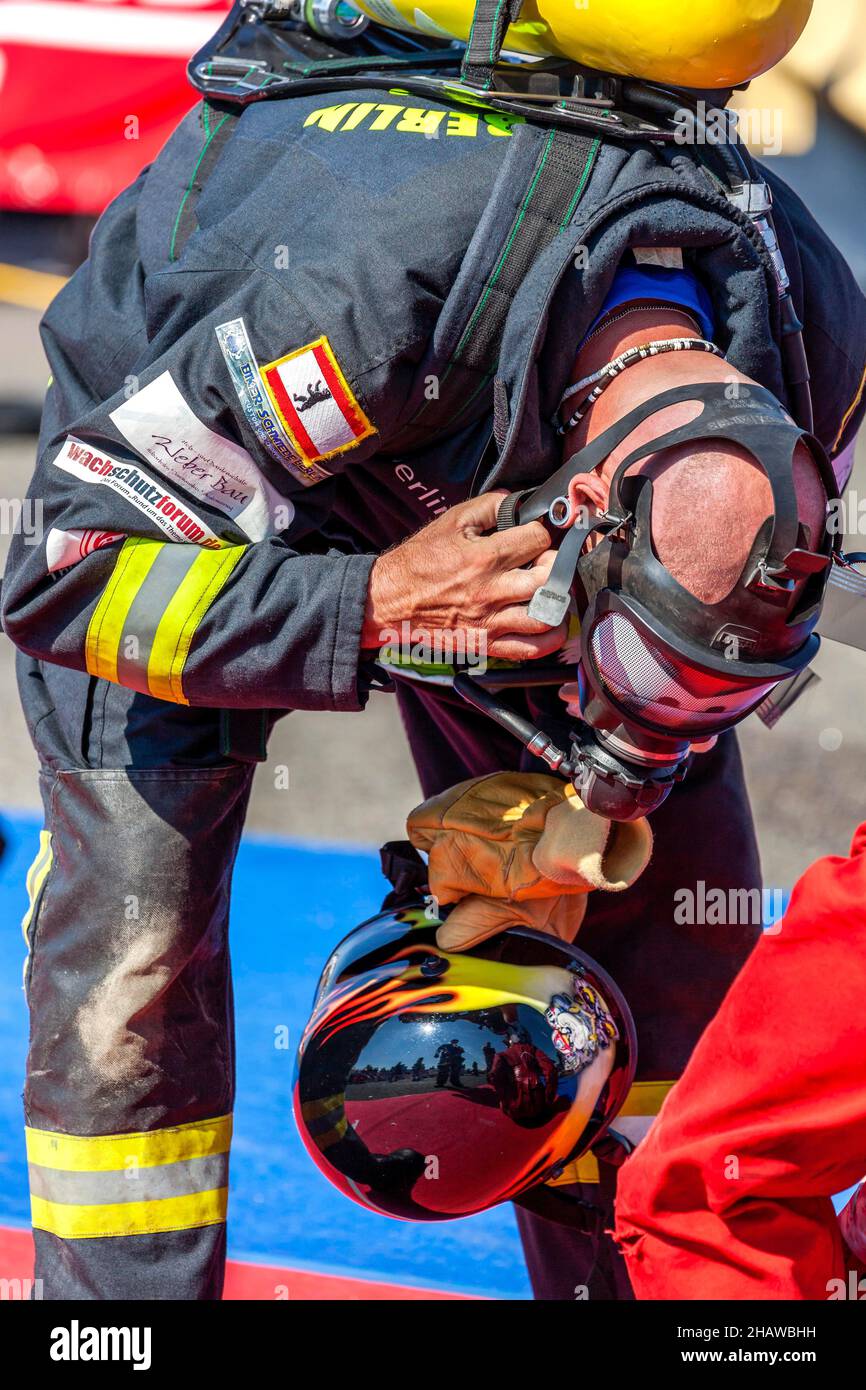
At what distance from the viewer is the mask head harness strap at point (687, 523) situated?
1849mm

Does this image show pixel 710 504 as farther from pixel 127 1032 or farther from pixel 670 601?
pixel 127 1032

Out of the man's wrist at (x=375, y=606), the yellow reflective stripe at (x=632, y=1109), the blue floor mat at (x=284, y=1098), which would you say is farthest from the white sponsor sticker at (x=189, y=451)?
the blue floor mat at (x=284, y=1098)

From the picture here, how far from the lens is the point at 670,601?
6.16 feet

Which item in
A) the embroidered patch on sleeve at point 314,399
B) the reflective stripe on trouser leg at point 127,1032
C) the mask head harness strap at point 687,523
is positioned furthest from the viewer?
the reflective stripe on trouser leg at point 127,1032

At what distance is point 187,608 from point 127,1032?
0.69m

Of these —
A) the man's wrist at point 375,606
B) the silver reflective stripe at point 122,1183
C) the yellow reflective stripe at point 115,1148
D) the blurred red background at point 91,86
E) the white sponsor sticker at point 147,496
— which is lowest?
the silver reflective stripe at point 122,1183

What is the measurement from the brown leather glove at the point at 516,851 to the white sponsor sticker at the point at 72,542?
2.10 ft

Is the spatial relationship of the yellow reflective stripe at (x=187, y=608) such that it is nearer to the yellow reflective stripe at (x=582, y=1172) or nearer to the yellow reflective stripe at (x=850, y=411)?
the yellow reflective stripe at (x=850, y=411)

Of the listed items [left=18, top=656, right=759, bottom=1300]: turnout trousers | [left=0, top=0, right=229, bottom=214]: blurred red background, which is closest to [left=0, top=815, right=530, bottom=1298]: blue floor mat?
[left=18, top=656, right=759, bottom=1300]: turnout trousers

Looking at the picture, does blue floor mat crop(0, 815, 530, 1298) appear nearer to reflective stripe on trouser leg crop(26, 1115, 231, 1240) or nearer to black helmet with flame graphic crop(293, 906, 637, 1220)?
reflective stripe on trouser leg crop(26, 1115, 231, 1240)

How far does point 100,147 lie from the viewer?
6066mm

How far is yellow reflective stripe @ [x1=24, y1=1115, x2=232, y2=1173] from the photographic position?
2373 millimetres

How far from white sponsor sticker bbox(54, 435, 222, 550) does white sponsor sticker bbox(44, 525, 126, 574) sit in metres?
0.05

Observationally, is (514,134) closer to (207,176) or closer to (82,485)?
(207,176)
